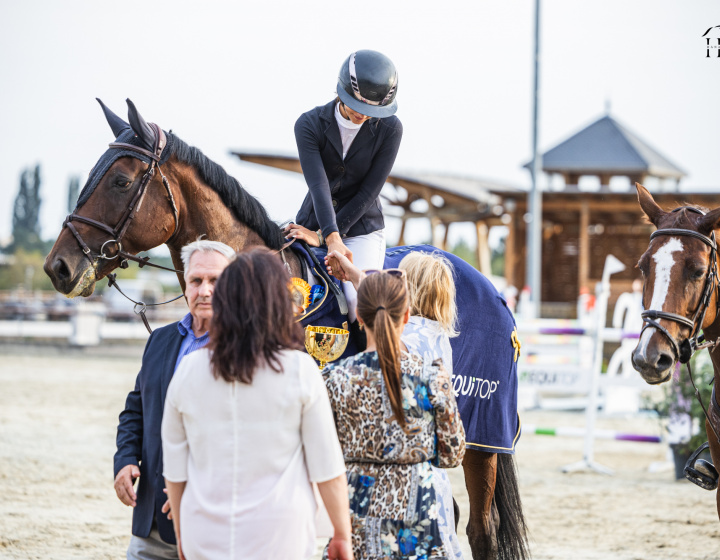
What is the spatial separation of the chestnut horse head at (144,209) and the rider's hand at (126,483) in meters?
0.95

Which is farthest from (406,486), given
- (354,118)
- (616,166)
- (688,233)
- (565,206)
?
(616,166)

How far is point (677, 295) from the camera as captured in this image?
11.4 feet

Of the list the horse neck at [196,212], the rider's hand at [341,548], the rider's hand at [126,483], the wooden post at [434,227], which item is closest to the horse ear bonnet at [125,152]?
the horse neck at [196,212]

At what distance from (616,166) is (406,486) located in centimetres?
2280

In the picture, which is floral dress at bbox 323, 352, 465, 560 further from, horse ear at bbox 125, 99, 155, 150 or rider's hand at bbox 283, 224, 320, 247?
horse ear at bbox 125, 99, 155, 150

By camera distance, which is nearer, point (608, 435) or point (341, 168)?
point (341, 168)

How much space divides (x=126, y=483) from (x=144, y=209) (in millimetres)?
1257

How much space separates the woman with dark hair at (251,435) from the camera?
2.05 meters

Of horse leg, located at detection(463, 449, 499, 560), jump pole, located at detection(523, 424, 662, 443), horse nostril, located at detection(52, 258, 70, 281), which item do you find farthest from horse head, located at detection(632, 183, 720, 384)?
jump pole, located at detection(523, 424, 662, 443)

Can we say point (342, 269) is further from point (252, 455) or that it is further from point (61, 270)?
point (252, 455)

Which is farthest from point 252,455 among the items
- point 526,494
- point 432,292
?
point 526,494

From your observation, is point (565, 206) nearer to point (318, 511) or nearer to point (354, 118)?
point (354, 118)

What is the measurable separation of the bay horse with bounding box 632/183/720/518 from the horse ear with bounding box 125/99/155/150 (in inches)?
91.9

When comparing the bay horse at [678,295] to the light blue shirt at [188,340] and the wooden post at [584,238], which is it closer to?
the light blue shirt at [188,340]
